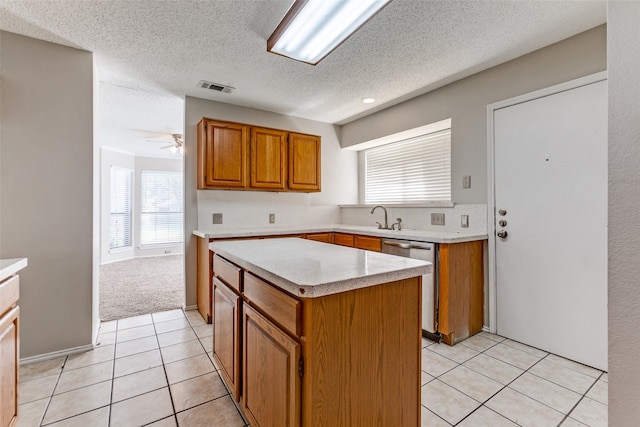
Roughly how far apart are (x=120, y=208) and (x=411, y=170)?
6.20 metres

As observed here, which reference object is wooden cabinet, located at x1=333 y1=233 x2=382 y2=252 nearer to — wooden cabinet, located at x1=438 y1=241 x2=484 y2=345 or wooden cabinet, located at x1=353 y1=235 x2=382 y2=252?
wooden cabinet, located at x1=353 y1=235 x2=382 y2=252

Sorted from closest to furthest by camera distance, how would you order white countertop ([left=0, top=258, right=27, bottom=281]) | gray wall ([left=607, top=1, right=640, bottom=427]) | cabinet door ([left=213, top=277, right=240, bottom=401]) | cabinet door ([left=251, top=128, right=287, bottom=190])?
gray wall ([left=607, top=1, right=640, bottom=427])
white countertop ([left=0, top=258, right=27, bottom=281])
cabinet door ([left=213, top=277, right=240, bottom=401])
cabinet door ([left=251, top=128, right=287, bottom=190])

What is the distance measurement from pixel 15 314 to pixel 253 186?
230 centimetres

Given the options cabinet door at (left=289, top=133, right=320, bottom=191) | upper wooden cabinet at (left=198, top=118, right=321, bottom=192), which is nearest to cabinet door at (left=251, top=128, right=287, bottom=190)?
upper wooden cabinet at (left=198, top=118, right=321, bottom=192)

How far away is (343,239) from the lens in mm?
3570

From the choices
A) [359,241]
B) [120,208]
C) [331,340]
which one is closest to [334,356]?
[331,340]

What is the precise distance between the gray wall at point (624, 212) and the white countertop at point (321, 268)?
57 centimetres

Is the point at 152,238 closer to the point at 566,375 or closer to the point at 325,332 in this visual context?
the point at 325,332

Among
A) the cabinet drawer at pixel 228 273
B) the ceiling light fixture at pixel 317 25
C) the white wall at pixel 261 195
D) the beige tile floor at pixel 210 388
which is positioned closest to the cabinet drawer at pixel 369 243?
the beige tile floor at pixel 210 388

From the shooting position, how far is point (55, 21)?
1.98 m

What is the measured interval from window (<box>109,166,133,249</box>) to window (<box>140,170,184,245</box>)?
252 mm

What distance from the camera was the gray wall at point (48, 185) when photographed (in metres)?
2.12

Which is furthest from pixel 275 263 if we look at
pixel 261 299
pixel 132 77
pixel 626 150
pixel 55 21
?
pixel 132 77

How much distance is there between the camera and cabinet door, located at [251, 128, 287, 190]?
343 centimetres
